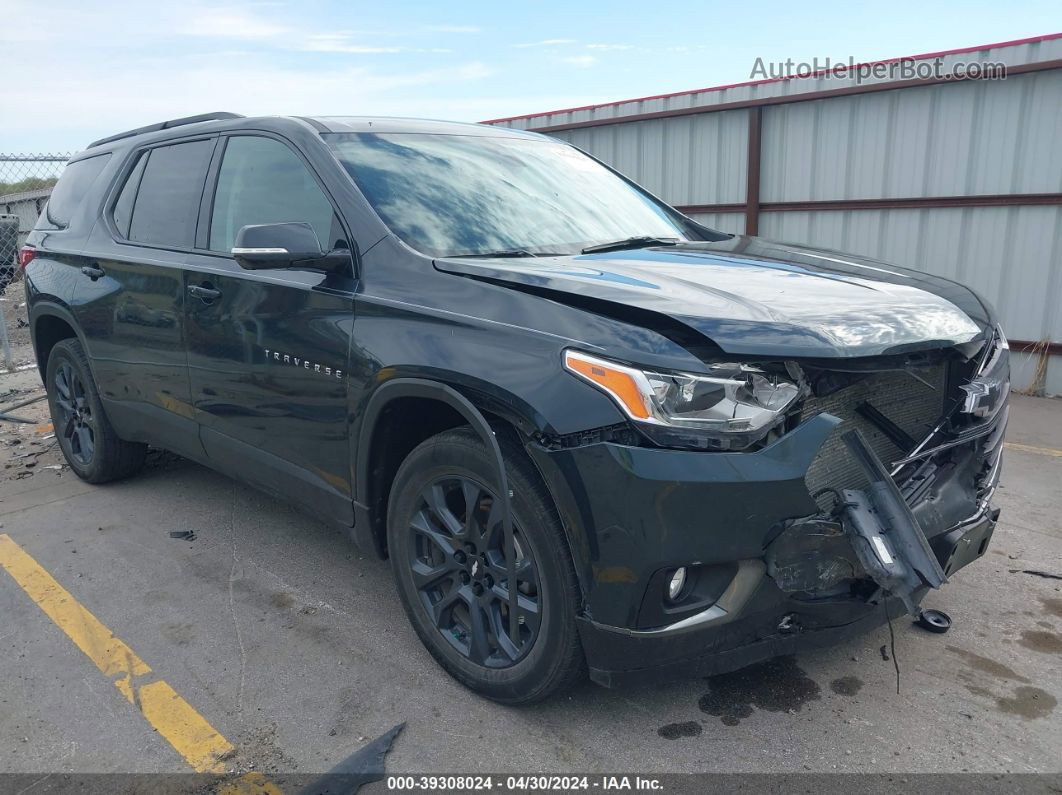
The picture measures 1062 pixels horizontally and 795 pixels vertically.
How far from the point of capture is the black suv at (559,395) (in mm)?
2172

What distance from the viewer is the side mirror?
2850mm

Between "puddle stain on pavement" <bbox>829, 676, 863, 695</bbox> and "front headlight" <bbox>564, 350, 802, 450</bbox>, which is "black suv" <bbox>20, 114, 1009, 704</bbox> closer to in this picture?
"front headlight" <bbox>564, 350, 802, 450</bbox>

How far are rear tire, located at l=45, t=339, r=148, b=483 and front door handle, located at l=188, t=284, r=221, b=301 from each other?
54.2 inches

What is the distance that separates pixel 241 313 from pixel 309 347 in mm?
498

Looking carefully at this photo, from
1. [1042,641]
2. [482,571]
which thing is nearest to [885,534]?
[482,571]

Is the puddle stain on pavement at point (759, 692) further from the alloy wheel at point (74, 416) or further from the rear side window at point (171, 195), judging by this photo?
the alloy wheel at point (74, 416)

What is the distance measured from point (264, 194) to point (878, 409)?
8.18 ft

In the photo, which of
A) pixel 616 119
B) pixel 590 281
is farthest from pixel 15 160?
pixel 590 281

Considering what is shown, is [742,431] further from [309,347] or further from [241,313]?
[241,313]

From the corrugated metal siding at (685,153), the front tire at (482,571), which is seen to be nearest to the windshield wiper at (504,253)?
the front tire at (482,571)

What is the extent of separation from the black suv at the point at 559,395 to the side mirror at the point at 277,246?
1 cm

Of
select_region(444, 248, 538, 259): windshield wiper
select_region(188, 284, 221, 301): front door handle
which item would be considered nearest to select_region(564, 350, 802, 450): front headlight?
select_region(444, 248, 538, 259): windshield wiper

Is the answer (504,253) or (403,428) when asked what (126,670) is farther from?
(504,253)

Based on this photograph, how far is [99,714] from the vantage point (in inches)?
108
